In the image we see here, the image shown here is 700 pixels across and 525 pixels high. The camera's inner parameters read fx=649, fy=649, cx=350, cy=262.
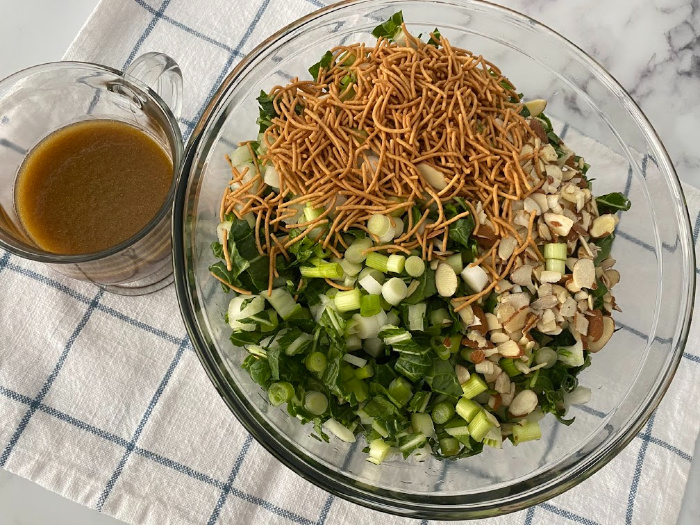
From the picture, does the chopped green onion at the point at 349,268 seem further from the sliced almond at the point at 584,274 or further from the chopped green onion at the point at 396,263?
the sliced almond at the point at 584,274

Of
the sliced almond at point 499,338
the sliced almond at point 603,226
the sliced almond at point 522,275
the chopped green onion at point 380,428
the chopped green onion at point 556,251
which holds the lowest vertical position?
the chopped green onion at point 380,428

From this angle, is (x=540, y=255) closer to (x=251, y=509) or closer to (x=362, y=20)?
(x=362, y=20)

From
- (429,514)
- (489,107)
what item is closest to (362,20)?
(489,107)

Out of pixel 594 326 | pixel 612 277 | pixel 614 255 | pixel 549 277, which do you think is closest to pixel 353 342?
pixel 549 277

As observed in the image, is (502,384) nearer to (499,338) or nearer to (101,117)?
(499,338)

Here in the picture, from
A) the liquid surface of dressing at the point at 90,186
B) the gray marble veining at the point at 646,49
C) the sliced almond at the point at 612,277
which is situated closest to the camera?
the sliced almond at the point at 612,277

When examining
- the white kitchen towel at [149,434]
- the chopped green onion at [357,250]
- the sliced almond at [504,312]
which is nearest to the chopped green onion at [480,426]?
the sliced almond at [504,312]
